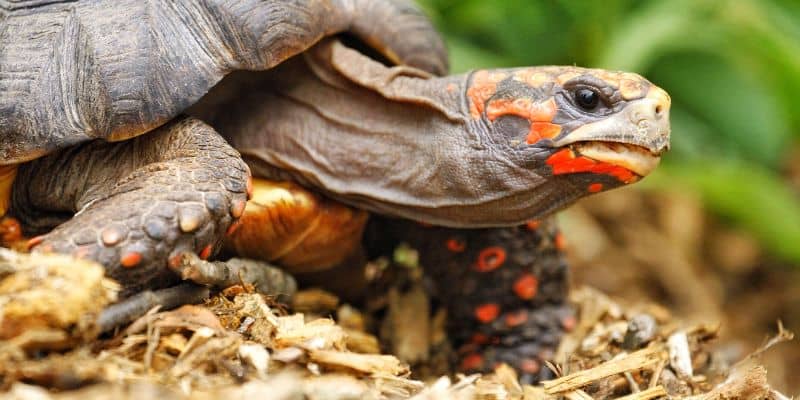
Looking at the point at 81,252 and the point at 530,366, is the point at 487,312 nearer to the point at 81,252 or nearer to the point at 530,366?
the point at 530,366

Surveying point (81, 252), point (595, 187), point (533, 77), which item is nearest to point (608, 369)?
point (595, 187)

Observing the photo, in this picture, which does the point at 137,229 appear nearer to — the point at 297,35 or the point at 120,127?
the point at 120,127

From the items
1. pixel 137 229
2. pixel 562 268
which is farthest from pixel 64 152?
pixel 562 268

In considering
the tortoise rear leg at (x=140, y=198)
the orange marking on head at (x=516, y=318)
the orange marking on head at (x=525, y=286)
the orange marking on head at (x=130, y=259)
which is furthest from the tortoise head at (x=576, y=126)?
the orange marking on head at (x=130, y=259)

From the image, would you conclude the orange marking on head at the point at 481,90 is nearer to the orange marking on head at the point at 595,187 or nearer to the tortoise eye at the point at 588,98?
the tortoise eye at the point at 588,98

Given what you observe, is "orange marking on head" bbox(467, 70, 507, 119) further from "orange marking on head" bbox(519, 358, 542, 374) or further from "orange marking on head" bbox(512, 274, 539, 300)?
"orange marking on head" bbox(519, 358, 542, 374)

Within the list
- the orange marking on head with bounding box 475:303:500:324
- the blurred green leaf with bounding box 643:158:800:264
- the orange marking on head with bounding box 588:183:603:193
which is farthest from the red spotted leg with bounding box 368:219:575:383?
the blurred green leaf with bounding box 643:158:800:264
